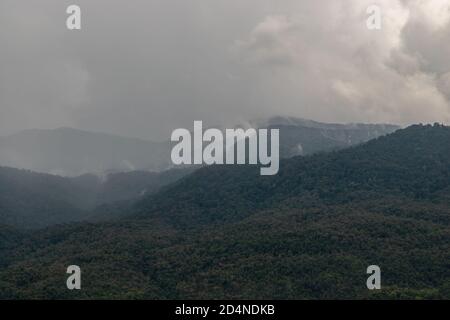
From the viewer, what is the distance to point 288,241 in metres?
98.8

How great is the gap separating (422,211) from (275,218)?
25.6 metres

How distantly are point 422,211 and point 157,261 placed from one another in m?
46.1

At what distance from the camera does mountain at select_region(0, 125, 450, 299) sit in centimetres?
8525

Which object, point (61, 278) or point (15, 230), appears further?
point (15, 230)

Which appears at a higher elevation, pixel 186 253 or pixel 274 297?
pixel 186 253

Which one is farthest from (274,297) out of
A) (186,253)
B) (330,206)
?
(330,206)

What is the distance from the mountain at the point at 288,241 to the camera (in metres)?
85.2

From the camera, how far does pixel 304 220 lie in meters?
117

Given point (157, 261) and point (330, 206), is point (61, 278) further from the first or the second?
point (330, 206)

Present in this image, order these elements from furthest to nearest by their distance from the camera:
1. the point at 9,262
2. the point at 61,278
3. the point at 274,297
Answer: the point at 9,262, the point at 61,278, the point at 274,297

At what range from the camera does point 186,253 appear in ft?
339
